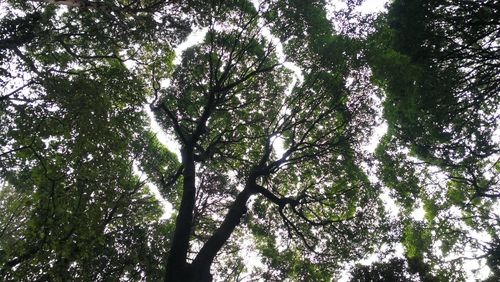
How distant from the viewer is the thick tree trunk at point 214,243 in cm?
675

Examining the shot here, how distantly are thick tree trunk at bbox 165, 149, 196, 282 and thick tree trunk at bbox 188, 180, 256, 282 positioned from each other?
282 mm

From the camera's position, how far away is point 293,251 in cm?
1262

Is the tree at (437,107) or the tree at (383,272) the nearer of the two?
the tree at (437,107)

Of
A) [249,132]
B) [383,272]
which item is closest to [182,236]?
[249,132]

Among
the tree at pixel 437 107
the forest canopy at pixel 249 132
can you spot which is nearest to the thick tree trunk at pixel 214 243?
the forest canopy at pixel 249 132

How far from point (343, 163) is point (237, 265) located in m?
7.97

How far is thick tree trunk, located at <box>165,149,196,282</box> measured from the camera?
656 cm

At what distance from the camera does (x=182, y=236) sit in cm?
689

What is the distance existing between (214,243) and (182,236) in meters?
0.85

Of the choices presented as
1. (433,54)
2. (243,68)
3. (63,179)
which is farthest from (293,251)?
(63,179)

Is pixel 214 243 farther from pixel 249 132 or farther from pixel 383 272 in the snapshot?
pixel 383 272

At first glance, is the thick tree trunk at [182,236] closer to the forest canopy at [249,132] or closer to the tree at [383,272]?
the forest canopy at [249,132]

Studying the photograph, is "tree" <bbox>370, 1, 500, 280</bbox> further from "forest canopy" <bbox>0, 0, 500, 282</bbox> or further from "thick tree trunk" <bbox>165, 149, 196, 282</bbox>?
"thick tree trunk" <bbox>165, 149, 196, 282</bbox>

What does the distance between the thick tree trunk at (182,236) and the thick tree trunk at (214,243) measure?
0.28 meters
